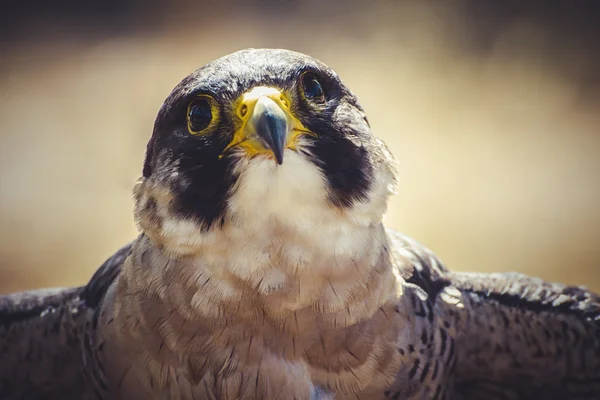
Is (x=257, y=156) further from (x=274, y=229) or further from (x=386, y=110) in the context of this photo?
(x=386, y=110)

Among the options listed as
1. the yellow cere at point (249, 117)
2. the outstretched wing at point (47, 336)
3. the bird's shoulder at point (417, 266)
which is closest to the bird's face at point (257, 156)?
the yellow cere at point (249, 117)

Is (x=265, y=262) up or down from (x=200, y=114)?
down

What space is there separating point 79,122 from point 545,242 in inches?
183

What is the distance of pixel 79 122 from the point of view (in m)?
7.56

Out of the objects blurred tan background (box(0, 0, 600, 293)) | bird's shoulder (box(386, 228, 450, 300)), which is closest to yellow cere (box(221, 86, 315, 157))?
bird's shoulder (box(386, 228, 450, 300))

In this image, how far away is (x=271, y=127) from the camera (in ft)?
6.37

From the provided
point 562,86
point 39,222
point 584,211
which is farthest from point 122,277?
point 562,86

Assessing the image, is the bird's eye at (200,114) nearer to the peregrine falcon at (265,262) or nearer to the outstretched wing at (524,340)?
the peregrine falcon at (265,262)

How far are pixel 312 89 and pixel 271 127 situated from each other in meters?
0.32

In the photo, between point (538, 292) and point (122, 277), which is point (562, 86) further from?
point (122, 277)

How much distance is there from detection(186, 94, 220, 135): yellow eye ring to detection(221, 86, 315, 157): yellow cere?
82 millimetres

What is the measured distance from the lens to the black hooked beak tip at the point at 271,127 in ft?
6.37

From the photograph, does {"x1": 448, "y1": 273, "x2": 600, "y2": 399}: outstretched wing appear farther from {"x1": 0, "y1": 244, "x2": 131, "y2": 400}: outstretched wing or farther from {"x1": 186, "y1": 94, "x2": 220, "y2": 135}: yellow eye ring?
{"x1": 0, "y1": 244, "x2": 131, "y2": 400}: outstretched wing

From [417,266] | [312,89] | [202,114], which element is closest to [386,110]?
[417,266]
